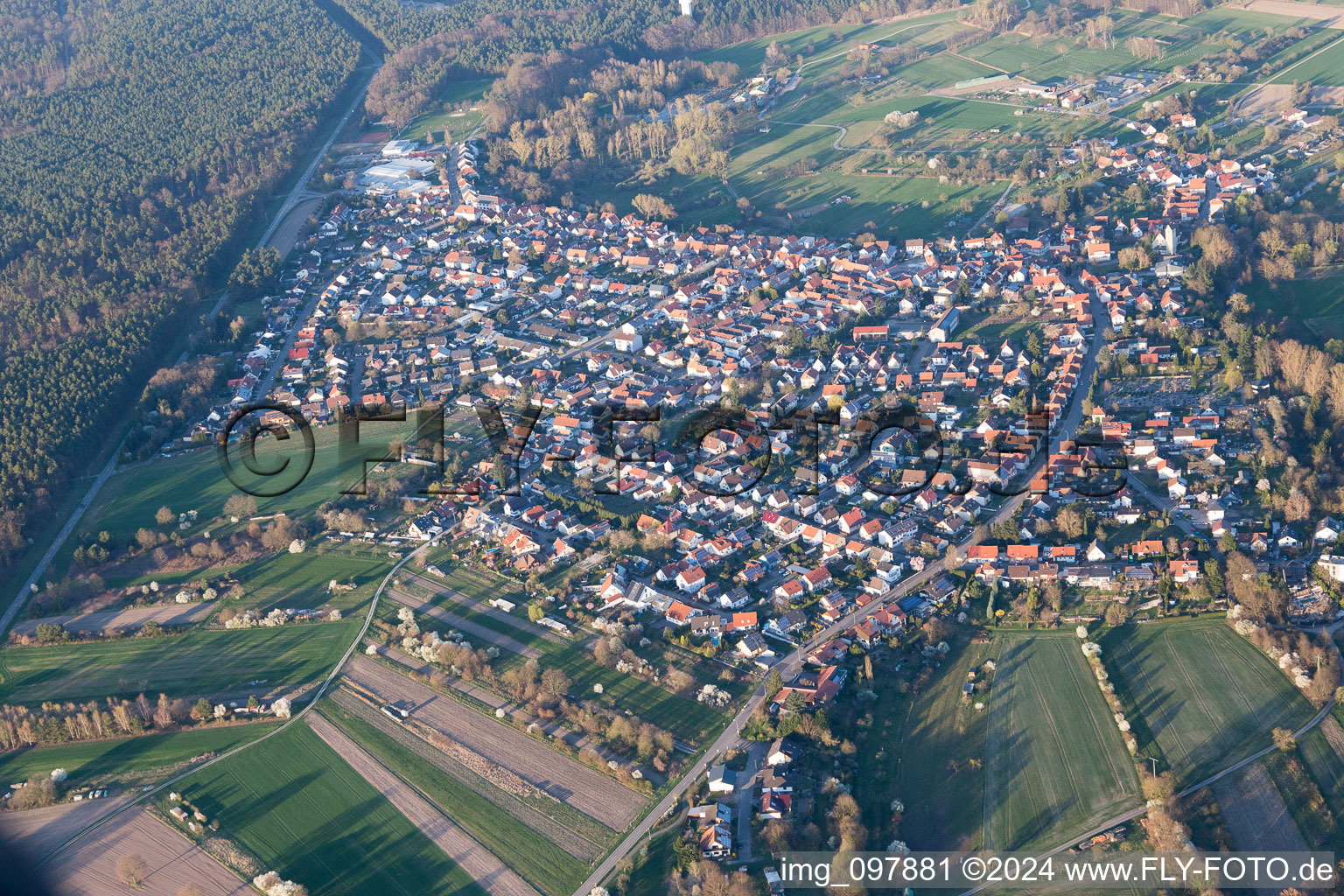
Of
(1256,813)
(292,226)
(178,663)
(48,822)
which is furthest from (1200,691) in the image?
(292,226)

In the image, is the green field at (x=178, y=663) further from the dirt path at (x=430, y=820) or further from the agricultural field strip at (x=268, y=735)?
the dirt path at (x=430, y=820)

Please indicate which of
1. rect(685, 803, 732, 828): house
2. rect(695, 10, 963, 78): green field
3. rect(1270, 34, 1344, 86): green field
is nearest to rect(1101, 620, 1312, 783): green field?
rect(685, 803, 732, 828): house

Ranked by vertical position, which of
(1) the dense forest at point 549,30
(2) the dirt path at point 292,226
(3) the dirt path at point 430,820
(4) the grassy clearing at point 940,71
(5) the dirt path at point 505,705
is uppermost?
(1) the dense forest at point 549,30

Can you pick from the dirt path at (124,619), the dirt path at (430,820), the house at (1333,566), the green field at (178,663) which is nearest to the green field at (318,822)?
the dirt path at (430,820)

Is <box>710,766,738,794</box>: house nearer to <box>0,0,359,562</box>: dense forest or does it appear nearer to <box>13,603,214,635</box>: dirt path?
<box>13,603,214,635</box>: dirt path

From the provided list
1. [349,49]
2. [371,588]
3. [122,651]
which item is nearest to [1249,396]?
[371,588]

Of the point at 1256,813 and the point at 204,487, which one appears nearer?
the point at 1256,813

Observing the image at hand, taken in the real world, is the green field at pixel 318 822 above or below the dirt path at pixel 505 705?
below

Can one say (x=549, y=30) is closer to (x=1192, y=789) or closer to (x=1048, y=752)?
(x=1048, y=752)
